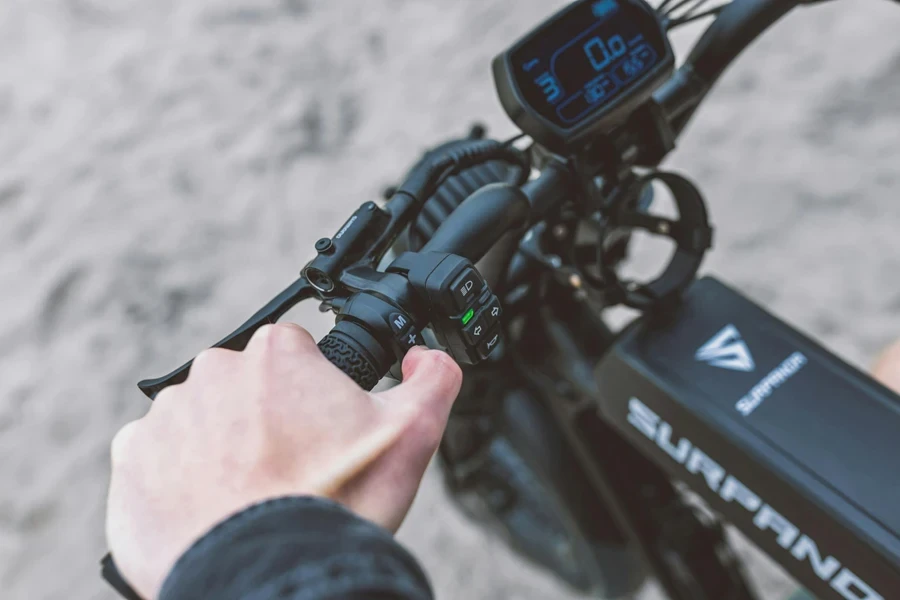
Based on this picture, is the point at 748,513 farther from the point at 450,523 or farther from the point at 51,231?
the point at 51,231

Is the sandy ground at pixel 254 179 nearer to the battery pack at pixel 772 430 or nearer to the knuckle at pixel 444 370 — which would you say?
the battery pack at pixel 772 430

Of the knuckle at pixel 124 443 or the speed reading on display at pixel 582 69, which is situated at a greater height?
the knuckle at pixel 124 443

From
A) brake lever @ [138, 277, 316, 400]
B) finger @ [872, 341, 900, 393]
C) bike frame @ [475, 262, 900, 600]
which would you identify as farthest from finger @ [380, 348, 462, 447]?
→ finger @ [872, 341, 900, 393]

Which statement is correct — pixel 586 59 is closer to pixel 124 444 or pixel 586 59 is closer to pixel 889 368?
pixel 124 444

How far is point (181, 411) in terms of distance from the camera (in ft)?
1.55

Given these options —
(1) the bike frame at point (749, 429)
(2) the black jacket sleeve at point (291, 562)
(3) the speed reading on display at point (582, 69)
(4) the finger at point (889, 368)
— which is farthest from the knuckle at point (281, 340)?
(4) the finger at point (889, 368)

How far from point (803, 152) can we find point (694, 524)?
52.4 inches

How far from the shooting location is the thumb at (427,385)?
48cm

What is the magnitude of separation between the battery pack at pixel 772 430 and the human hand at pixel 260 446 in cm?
40

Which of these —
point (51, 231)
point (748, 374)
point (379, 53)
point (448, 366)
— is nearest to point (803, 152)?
point (379, 53)

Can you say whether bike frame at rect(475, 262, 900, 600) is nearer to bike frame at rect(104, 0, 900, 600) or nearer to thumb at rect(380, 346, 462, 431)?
bike frame at rect(104, 0, 900, 600)

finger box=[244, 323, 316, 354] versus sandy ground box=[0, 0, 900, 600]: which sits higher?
finger box=[244, 323, 316, 354]

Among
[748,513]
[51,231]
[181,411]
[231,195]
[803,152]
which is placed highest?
[181,411]

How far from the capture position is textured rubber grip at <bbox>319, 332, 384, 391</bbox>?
1.66ft
